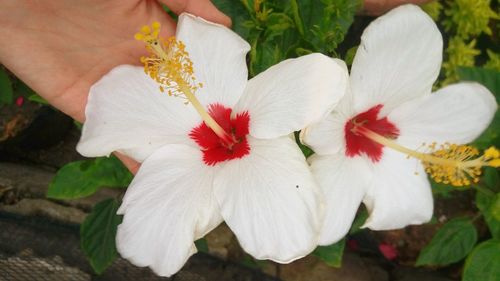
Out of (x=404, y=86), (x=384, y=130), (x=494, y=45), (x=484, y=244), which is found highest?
(x=404, y=86)

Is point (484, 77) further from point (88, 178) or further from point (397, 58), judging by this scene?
point (88, 178)

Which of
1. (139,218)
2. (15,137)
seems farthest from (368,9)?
(15,137)

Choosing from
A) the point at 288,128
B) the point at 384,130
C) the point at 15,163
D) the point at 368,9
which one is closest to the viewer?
the point at 288,128

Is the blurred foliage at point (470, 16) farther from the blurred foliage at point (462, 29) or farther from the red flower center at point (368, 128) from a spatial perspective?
the red flower center at point (368, 128)

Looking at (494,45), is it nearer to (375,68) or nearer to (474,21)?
A: (474,21)

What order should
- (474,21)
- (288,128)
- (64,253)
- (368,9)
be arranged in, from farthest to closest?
(474,21) → (64,253) → (368,9) → (288,128)

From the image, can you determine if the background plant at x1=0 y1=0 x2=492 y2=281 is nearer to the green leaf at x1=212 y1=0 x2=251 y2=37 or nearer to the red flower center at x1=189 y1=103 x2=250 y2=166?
the green leaf at x1=212 y1=0 x2=251 y2=37

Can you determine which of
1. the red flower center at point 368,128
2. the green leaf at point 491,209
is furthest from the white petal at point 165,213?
the green leaf at point 491,209

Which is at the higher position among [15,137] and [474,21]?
[15,137]
